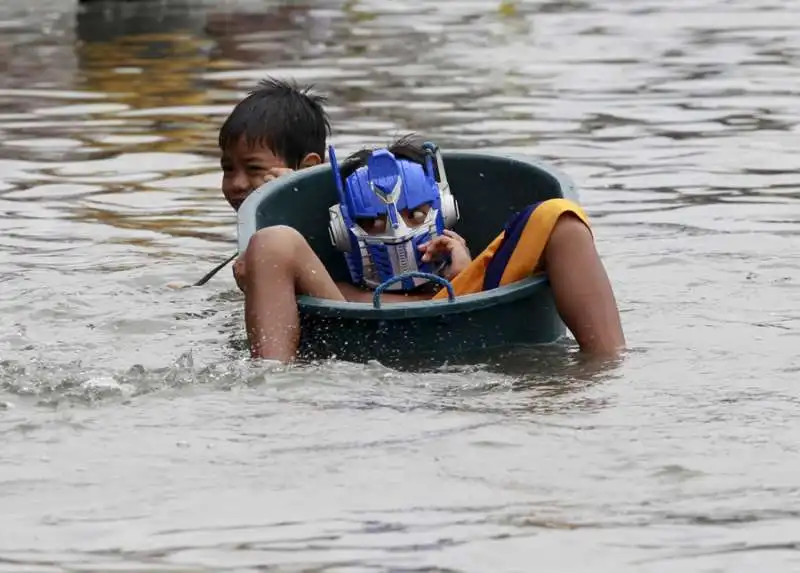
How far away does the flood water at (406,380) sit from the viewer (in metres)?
3.67

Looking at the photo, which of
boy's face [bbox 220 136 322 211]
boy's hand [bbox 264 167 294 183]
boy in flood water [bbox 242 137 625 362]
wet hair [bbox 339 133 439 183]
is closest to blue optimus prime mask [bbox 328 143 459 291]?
boy in flood water [bbox 242 137 625 362]

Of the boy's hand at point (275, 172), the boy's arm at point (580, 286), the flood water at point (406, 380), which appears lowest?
the flood water at point (406, 380)

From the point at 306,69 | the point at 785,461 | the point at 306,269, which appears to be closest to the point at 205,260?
the point at 306,269

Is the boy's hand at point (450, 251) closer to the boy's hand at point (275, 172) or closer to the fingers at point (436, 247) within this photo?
the fingers at point (436, 247)

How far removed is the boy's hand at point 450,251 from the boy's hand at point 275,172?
0.84 meters

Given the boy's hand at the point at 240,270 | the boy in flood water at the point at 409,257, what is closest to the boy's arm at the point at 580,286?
the boy in flood water at the point at 409,257

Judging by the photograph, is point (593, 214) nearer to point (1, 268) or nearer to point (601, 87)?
point (1, 268)

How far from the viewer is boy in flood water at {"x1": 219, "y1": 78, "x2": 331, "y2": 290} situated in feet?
21.1

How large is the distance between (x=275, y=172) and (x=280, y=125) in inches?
7.5

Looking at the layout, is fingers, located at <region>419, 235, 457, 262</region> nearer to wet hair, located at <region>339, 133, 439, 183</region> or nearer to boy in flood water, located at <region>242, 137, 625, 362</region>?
boy in flood water, located at <region>242, 137, 625, 362</region>

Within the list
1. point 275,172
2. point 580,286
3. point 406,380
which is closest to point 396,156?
point 275,172

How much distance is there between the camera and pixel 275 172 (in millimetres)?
6410

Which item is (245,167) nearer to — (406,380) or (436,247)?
(436,247)

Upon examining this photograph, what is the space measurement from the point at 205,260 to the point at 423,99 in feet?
15.5
